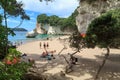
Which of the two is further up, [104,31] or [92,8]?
[92,8]

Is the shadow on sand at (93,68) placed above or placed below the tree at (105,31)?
below

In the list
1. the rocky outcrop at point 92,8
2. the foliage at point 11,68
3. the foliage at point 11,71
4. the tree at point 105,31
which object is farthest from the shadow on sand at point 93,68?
the foliage at point 11,68

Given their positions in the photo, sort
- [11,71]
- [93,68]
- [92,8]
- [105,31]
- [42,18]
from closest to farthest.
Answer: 1. [11,71]
2. [105,31]
3. [93,68]
4. [92,8]
5. [42,18]

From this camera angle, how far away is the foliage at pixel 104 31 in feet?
54.1

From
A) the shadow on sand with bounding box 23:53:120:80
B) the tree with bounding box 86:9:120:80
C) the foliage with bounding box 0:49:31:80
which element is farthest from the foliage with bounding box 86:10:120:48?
the foliage with bounding box 0:49:31:80

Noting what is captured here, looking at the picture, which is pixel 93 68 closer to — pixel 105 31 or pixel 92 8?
pixel 105 31

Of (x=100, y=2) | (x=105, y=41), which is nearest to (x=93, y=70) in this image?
(x=105, y=41)

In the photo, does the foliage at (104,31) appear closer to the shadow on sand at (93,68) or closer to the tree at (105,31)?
the tree at (105,31)

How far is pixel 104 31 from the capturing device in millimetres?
16484

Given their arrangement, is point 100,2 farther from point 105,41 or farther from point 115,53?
point 105,41

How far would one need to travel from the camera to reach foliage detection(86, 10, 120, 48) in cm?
1650

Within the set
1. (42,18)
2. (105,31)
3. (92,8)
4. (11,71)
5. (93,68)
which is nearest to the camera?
(11,71)

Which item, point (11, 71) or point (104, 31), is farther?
point (104, 31)

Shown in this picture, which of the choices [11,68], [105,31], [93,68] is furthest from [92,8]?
[11,68]
